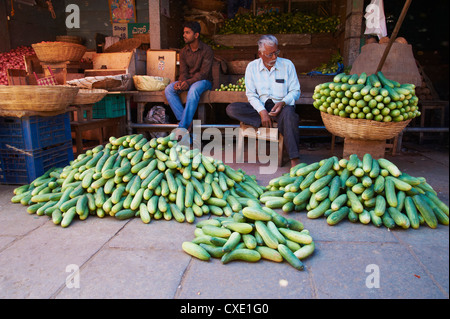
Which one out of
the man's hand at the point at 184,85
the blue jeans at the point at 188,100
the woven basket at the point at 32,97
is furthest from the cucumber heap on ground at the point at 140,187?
the man's hand at the point at 184,85

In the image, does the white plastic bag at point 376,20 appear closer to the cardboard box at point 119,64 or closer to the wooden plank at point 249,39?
the wooden plank at point 249,39

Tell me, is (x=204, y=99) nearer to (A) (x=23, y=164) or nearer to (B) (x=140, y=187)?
(A) (x=23, y=164)

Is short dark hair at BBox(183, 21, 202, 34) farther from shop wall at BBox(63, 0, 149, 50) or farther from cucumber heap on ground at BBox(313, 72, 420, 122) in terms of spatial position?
shop wall at BBox(63, 0, 149, 50)

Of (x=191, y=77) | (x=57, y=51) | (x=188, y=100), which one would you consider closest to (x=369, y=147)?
(x=188, y=100)

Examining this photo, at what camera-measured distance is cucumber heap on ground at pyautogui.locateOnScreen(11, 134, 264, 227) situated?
312 centimetres

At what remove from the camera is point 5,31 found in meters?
10.0

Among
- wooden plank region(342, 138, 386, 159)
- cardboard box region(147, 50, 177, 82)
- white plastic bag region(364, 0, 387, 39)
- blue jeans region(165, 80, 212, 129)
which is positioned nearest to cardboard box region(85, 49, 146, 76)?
cardboard box region(147, 50, 177, 82)

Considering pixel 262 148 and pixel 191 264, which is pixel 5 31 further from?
pixel 191 264

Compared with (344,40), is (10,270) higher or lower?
lower

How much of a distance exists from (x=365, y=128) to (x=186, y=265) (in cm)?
259

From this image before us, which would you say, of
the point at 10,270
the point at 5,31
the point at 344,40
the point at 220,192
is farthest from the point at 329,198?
the point at 5,31

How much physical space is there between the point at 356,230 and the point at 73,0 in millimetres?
11795

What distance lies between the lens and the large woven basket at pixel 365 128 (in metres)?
3.81

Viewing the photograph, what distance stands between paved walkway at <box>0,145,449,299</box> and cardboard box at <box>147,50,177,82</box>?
4.64 metres
